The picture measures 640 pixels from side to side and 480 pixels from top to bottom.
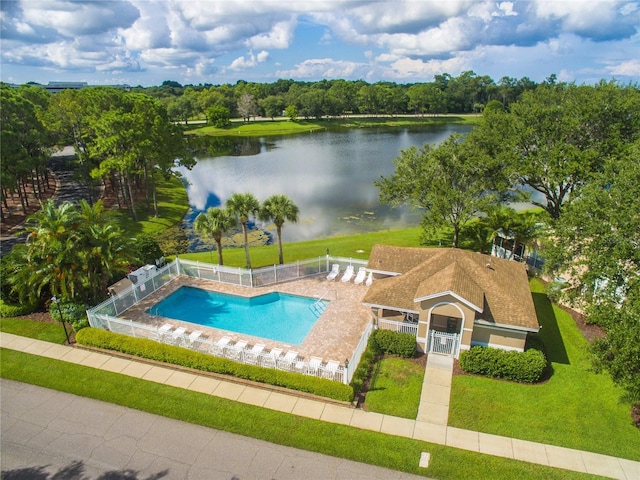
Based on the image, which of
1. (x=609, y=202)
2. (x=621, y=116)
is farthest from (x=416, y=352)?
(x=621, y=116)

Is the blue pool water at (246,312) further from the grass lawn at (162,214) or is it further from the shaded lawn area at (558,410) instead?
the grass lawn at (162,214)

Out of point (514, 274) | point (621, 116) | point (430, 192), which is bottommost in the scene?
point (514, 274)

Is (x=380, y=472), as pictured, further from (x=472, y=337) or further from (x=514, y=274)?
(x=514, y=274)

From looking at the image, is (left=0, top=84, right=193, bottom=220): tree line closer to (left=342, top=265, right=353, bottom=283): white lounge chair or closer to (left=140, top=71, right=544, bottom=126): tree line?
A: (left=342, top=265, right=353, bottom=283): white lounge chair

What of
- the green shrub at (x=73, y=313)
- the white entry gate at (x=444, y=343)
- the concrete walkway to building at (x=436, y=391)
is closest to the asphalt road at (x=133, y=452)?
the concrete walkway to building at (x=436, y=391)

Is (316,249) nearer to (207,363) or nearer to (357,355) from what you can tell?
(357,355)

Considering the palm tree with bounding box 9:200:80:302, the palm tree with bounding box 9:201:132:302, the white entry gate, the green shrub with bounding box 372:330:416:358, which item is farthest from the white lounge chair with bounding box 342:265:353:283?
the palm tree with bounding box 9:200:80:302

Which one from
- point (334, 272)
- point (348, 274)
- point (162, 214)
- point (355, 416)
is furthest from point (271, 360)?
point (162, 214)
